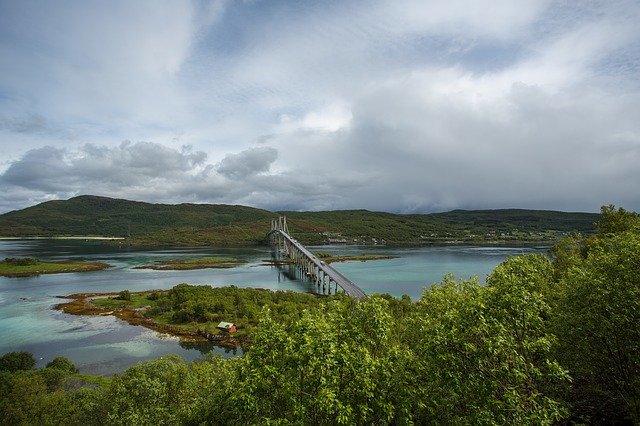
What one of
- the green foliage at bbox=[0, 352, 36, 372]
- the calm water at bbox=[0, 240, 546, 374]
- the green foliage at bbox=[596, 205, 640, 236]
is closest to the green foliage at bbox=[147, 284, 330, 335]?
the calm water at bbox=[0, 240, 546, 374]

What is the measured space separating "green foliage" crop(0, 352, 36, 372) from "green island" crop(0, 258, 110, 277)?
8411 centimetres

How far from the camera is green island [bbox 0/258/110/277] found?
4402 inches

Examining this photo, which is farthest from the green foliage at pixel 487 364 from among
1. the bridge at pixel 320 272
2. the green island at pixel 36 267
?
the green island at pixel 36 267

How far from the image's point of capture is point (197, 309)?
6406 cm

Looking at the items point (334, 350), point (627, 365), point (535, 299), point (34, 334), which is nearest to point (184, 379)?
point (334, 350)

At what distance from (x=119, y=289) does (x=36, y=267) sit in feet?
165

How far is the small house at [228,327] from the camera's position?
56228mm

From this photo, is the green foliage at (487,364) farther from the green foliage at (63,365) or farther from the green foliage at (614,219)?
the green foliage at (614,219)

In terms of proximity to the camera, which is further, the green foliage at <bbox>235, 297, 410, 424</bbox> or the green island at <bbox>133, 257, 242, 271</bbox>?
the green island at <bbox>133, 257, 242, 271</bbox>

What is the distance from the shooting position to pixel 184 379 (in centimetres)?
2206

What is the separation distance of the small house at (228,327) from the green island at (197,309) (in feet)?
2.21

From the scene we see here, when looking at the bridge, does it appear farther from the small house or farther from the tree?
the tree

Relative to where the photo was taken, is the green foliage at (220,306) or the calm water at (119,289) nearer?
the calm water at (119,289)

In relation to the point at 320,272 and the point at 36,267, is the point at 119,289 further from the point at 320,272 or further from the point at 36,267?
the point at 320,272
